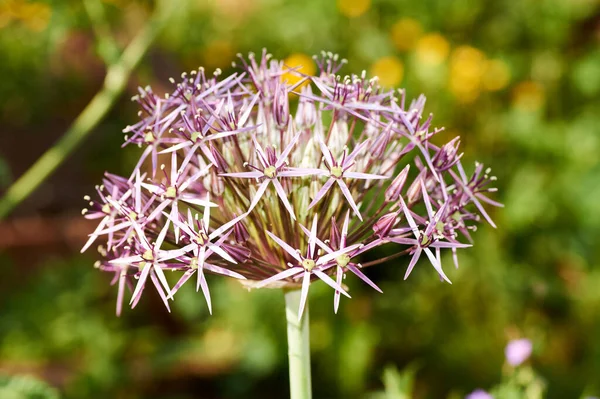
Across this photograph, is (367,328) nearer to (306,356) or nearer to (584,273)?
(584,273)

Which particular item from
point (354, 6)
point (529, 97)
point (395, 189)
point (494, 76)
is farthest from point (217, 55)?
point (395, 189)

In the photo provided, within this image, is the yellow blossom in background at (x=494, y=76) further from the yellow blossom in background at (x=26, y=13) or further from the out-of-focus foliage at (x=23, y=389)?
the out-of-focus foliage at (x=23, y=389)

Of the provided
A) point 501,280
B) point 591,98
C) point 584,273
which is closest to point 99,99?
point 501,280

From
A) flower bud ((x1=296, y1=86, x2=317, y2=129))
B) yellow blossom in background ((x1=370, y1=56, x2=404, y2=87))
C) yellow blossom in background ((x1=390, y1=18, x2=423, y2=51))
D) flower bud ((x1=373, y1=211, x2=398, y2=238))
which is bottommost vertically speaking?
flower bud ((x1=373, y1=211, x2=398, y2=238))

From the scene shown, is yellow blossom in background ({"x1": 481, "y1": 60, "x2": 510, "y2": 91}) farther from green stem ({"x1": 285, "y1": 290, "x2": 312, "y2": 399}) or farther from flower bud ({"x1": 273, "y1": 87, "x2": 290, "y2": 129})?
green stem ({"x1": 285, "y1": 290, "x2": 312, "y2": 399})

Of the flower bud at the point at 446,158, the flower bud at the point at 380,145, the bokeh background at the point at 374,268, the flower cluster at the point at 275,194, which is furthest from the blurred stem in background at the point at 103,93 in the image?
the flower bud at the point at 446,158

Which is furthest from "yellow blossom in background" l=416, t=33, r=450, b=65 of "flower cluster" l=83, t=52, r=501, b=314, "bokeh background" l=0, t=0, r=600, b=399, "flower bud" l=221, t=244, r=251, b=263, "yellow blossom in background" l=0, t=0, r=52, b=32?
"flower bud" l=221, t=244, r=251, b=263
